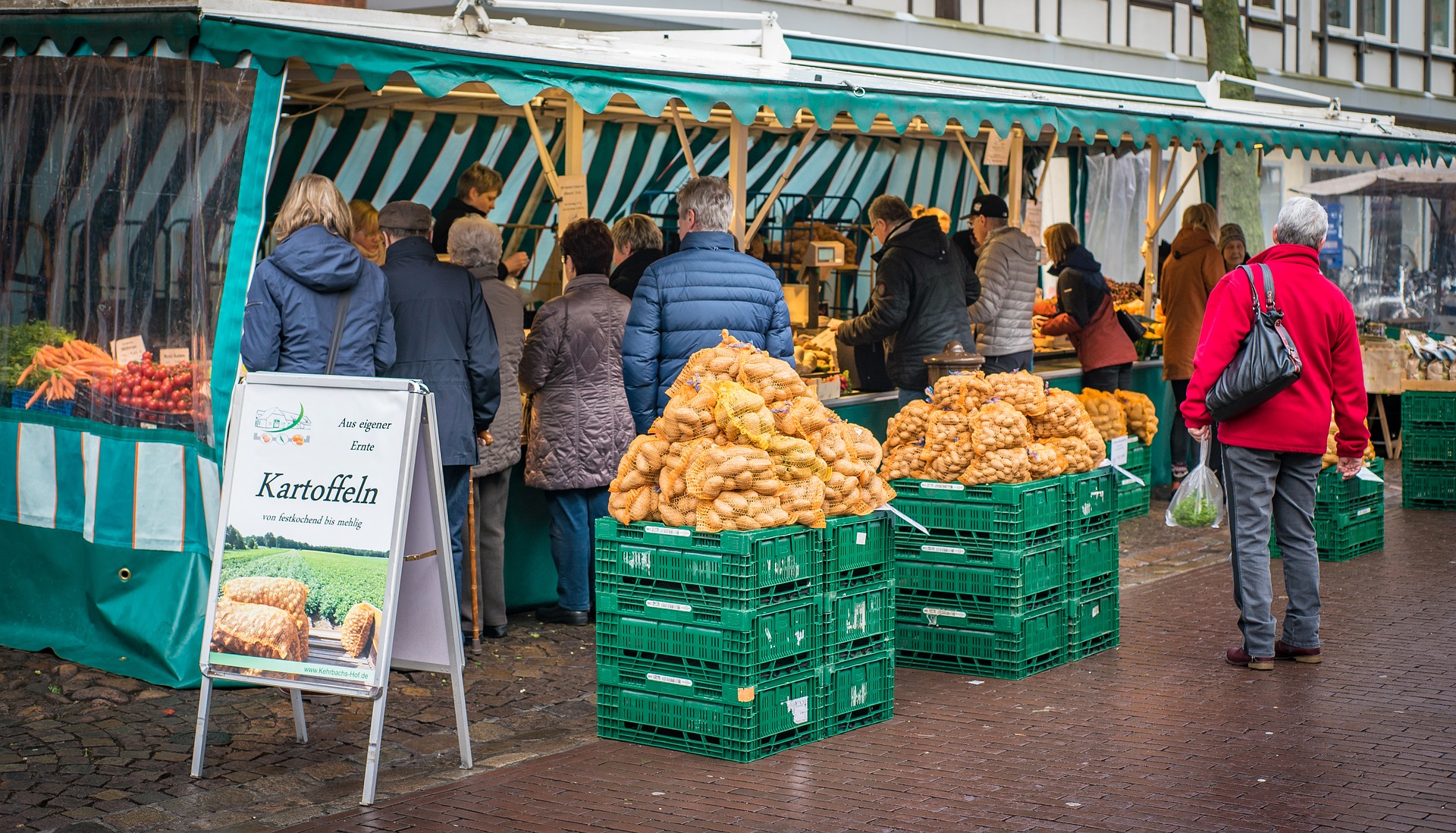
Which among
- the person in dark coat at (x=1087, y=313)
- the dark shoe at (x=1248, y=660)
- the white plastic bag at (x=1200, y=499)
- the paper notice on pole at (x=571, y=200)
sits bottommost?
the dark shoe at (x=1248, y=660)

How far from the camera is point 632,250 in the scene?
9.01 meters

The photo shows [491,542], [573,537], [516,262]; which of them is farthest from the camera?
[516,262]

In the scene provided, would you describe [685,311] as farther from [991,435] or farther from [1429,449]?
[1429,449]

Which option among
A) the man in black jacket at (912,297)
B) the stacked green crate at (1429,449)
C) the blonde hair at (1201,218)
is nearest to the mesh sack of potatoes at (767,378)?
the man in black jacket at (912,297)

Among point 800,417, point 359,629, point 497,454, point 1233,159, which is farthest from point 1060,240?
point 359,629

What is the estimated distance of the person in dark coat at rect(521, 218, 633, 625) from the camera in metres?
8.09

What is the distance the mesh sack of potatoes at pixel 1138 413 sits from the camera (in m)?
12.3

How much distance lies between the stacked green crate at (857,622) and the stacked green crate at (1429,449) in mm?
7232

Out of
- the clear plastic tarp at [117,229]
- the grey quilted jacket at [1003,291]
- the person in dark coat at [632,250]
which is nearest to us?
the clear plastic tarp at [117,229]

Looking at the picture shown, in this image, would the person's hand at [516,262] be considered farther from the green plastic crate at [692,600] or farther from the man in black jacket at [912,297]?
the green plastic crate at [692,600]

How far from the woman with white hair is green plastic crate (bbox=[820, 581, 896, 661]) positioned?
7.66 ft

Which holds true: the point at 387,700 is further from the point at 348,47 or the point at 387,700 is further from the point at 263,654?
the point at 348,47

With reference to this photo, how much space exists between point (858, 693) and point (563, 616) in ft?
8.34

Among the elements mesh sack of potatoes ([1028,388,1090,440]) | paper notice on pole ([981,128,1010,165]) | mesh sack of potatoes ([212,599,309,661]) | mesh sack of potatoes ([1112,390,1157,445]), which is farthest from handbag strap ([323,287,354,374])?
mesh sack of potatoes ([1112,390,1157,445])
